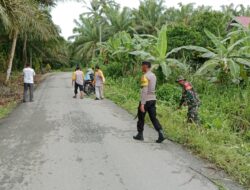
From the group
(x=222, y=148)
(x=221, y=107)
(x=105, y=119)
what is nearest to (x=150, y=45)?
(x=221, y=107)

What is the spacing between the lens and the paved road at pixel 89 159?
18.5 ft

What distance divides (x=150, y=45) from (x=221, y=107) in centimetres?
692

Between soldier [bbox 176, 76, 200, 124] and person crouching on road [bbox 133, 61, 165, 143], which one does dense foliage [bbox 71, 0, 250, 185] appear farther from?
person crouching on road [bbox 133, 61, 165, 143]

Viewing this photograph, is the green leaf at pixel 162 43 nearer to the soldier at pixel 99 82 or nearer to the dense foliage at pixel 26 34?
the soldier at pixel 99 82

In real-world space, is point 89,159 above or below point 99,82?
below

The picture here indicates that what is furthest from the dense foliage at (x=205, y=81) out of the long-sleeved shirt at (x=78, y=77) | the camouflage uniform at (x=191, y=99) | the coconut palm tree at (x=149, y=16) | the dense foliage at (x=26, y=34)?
the coconut palm tree at (x=149, y=16)

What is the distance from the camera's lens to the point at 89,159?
22.5 ft

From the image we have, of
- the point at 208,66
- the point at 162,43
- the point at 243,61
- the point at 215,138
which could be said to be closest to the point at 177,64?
the point at 162,43

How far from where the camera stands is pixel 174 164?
6602mm

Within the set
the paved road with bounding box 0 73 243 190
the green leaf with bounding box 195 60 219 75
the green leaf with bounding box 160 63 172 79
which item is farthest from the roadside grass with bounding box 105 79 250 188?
the green leaf with bounding box 160 63 172 79

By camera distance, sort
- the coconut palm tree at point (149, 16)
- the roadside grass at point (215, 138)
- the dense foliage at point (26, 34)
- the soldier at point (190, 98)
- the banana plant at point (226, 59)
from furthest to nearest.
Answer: the coconut palm tree at point (149, 16) < the dense foliage at point (26, 34) < the banana plant at point (226, 59) < the soldier at point (190, 98) < the roadside grass at point (215, 138)

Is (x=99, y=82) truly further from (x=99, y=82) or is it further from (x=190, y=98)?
(x=190, y=98)

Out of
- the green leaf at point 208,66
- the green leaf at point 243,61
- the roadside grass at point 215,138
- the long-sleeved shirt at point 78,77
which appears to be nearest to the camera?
the roadside grass at point 215,138

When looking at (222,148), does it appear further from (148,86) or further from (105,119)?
(105,119)
